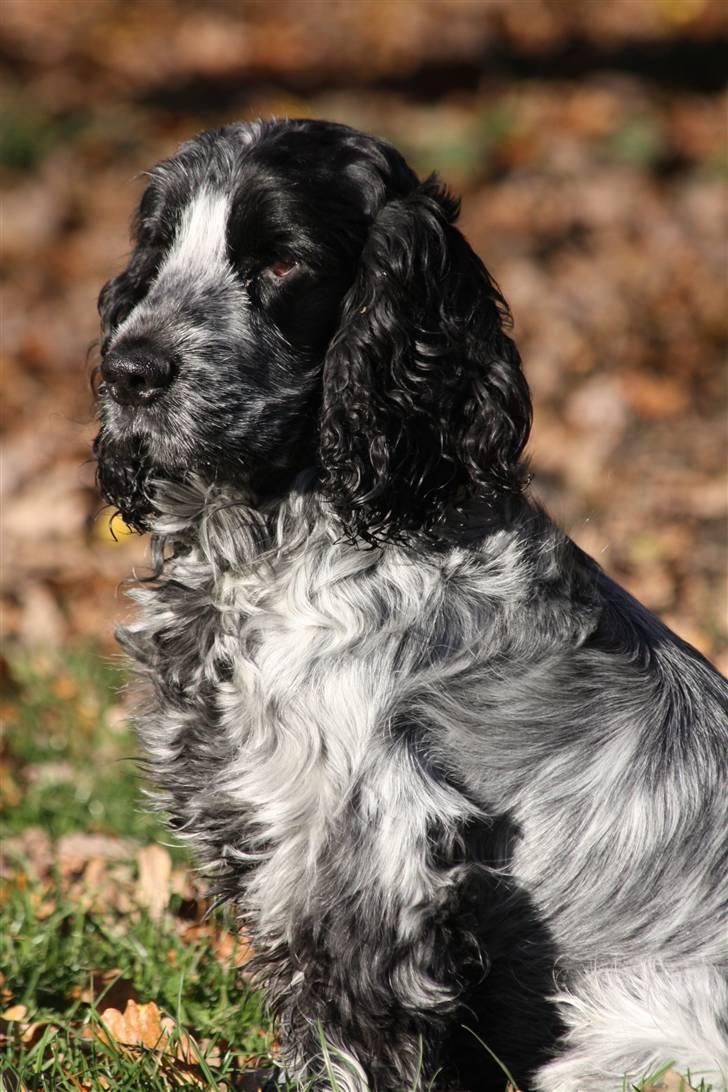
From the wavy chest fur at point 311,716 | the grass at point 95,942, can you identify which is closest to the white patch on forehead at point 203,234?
the wavy chest fur at point 311,716

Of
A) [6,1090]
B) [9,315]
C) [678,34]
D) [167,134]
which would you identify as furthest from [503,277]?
[6,1090]

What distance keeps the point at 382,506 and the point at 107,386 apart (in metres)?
0.83

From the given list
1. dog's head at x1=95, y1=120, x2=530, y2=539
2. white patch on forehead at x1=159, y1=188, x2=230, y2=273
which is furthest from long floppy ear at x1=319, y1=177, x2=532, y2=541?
white patch on forehead at x1=159, y1=188, x2=230, y2=273

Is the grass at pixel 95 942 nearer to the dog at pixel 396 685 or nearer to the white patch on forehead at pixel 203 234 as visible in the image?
the dog at pixel 396 685

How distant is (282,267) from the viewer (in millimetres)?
3662

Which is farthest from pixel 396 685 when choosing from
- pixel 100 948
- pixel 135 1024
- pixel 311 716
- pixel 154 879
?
pixel 154 879

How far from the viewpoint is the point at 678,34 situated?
18.1 m

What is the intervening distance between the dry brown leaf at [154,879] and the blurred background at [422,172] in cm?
1

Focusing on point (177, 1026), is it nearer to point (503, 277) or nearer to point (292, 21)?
point (503, 277)

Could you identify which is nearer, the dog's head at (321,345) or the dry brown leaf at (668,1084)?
the dry brown leaf at (668,1084)

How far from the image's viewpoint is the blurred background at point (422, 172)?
5.13m

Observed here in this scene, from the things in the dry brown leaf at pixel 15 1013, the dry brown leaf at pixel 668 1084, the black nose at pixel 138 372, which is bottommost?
the dry brown leaf at pixel 15 1013

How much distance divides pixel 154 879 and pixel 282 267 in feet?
7.41

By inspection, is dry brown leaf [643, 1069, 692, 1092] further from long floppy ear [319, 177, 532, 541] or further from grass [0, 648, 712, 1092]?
long floppy ear [319, 177, 532, 541]
